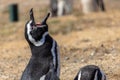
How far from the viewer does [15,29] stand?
1859cm

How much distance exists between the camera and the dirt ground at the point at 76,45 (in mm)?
9789

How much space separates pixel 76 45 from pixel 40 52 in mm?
6511

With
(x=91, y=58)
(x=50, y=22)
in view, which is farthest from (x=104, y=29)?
(x=91, y=58)

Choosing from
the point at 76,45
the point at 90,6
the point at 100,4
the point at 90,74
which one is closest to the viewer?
the point at 90,74

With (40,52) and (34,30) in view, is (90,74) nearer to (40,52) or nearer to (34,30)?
(40,52)

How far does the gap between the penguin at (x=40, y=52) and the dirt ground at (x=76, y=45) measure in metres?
2.04

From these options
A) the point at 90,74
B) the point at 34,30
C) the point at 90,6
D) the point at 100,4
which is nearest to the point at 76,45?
the point at 90,74

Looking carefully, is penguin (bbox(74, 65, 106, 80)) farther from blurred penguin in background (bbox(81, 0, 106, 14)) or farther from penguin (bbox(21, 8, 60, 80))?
blurred penguin in background (bbox(81, 0, 106, 14))

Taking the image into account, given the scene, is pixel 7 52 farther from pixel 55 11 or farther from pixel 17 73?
pixel 55 11

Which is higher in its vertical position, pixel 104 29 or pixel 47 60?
pixel 47 60

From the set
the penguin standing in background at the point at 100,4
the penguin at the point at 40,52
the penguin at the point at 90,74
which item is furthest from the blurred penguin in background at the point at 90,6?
the penguin at the point at 40,52

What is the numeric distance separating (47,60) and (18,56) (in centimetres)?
459

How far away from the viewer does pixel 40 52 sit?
23.0 feet

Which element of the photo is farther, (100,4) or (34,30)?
(100,4)
